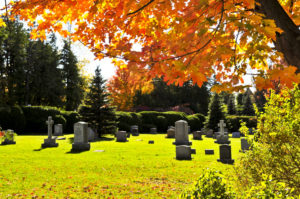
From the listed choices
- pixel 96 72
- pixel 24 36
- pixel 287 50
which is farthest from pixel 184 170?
pixel 24 36

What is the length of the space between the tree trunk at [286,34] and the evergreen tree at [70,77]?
1814 inches

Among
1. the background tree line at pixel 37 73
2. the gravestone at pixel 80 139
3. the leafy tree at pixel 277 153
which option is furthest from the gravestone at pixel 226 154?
the background tree line at pixel 37 73

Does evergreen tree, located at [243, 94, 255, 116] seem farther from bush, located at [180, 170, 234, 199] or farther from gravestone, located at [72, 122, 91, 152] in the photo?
bush, located at [180, 170, 234, 199]

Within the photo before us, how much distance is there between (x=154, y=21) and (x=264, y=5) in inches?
84.3

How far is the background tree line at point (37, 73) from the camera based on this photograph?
36844 millimetres

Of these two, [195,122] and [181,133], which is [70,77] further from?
[181,133]

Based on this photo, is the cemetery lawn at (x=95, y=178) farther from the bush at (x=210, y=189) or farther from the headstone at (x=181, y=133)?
the headstone at (x=181, y=133)

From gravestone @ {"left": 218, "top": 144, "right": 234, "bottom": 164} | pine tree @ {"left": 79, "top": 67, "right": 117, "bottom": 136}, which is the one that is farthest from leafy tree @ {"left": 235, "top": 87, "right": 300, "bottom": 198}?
pine tree @ {"left": 79, "top": 67, "right": 117, "bottom": 136}

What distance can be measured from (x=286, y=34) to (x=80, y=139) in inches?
544

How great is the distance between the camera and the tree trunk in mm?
3094

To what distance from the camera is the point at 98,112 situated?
80.6 feet

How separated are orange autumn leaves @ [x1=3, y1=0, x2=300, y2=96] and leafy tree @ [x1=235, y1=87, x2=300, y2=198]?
942 mm

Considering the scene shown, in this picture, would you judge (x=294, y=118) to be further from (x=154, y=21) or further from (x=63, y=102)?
(x=63, y=102)

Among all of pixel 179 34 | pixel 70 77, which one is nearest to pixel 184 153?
pixel 179 34
